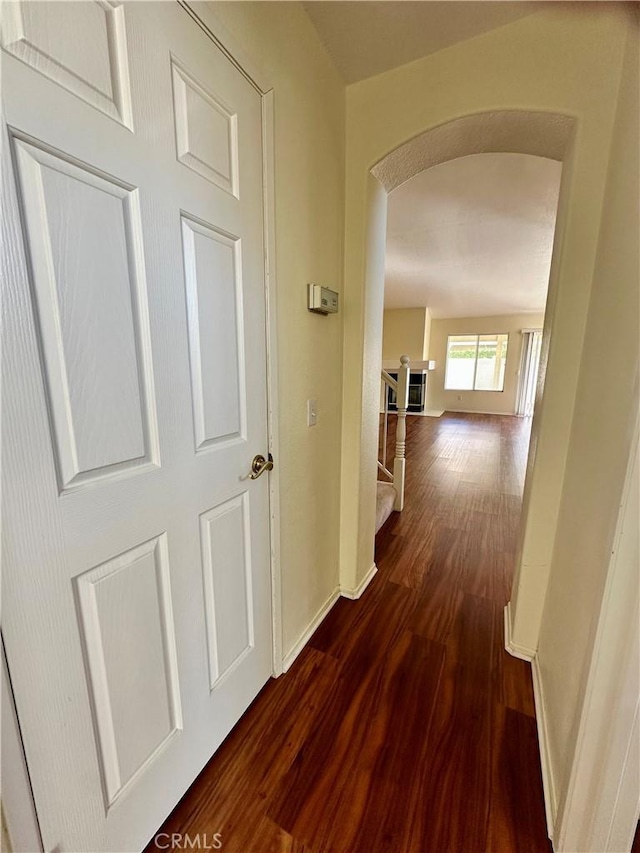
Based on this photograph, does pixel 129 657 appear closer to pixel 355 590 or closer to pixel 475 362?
pixel 355 590

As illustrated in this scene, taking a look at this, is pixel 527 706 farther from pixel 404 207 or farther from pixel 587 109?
pixel 404 207

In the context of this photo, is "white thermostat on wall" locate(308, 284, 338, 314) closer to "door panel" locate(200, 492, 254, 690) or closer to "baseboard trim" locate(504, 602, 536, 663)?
"door panel" locate(200, 492, 254, 690)

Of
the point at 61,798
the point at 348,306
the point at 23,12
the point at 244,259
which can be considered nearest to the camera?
the point at 23,12

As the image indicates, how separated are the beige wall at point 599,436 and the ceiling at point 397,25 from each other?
491 millimetres

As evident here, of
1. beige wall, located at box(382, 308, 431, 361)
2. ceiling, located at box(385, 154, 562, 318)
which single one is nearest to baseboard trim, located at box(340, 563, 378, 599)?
ceiling, located at box(385, 154, 562, 318)

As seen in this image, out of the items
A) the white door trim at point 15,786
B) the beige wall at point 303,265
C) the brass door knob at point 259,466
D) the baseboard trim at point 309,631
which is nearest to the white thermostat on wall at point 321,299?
the beige wall at point 303,265

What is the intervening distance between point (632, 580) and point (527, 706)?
999 millimetres

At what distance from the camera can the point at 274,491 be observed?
1.32 m

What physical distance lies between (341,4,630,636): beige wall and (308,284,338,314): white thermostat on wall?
24 cm

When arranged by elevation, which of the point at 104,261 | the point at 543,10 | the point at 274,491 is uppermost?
the point at 543,10

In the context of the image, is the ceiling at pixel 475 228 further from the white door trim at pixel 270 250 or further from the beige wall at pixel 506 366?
the beige wall at pixel 506 366

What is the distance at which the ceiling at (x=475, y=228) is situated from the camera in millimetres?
2561

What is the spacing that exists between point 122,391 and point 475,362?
9.67 m

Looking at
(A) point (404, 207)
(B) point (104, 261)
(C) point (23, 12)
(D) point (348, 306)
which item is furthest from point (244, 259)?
(A) point (404, 207)
